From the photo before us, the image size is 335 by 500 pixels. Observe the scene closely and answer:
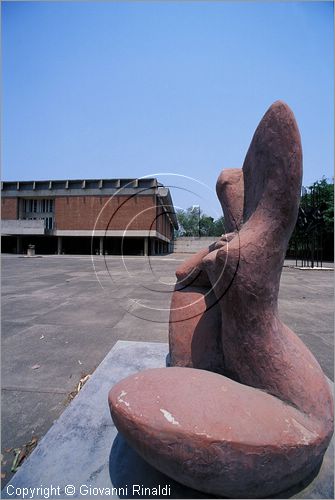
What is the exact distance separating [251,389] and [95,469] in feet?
3.98

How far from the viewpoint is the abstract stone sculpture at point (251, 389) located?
1.58 meters

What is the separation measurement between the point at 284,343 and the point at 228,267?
70cm

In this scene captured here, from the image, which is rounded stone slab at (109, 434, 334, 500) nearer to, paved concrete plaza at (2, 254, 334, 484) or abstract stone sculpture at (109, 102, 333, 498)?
abstract stone sculpture at (109, 102, 333, 498)

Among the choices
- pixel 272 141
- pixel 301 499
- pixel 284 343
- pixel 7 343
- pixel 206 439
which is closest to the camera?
pixel 206 439

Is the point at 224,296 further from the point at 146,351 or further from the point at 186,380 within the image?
the point at 146,351

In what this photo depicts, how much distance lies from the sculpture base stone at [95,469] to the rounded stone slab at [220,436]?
Result: 22 cm

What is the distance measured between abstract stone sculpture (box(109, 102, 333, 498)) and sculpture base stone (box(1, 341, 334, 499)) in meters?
0.19

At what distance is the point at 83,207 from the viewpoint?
36.9 meters

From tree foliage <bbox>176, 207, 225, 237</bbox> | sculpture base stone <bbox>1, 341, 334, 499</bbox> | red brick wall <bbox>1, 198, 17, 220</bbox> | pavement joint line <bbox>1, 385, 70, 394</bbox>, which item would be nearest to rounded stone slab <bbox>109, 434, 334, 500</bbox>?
sculpture base stone <bbox>1, 341, 334, 499</bbox>

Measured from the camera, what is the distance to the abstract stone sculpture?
5.17ft

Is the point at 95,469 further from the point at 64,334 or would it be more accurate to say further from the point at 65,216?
the point at 65,216

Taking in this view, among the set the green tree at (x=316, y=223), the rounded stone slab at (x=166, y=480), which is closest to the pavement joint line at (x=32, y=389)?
the rounded stone slab at (x=166, y=480)

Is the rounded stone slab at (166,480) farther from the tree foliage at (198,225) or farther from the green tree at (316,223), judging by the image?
the green tree at (316,223)

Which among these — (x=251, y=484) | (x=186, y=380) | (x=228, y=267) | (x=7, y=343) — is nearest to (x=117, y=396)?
(x=186, y=380)
